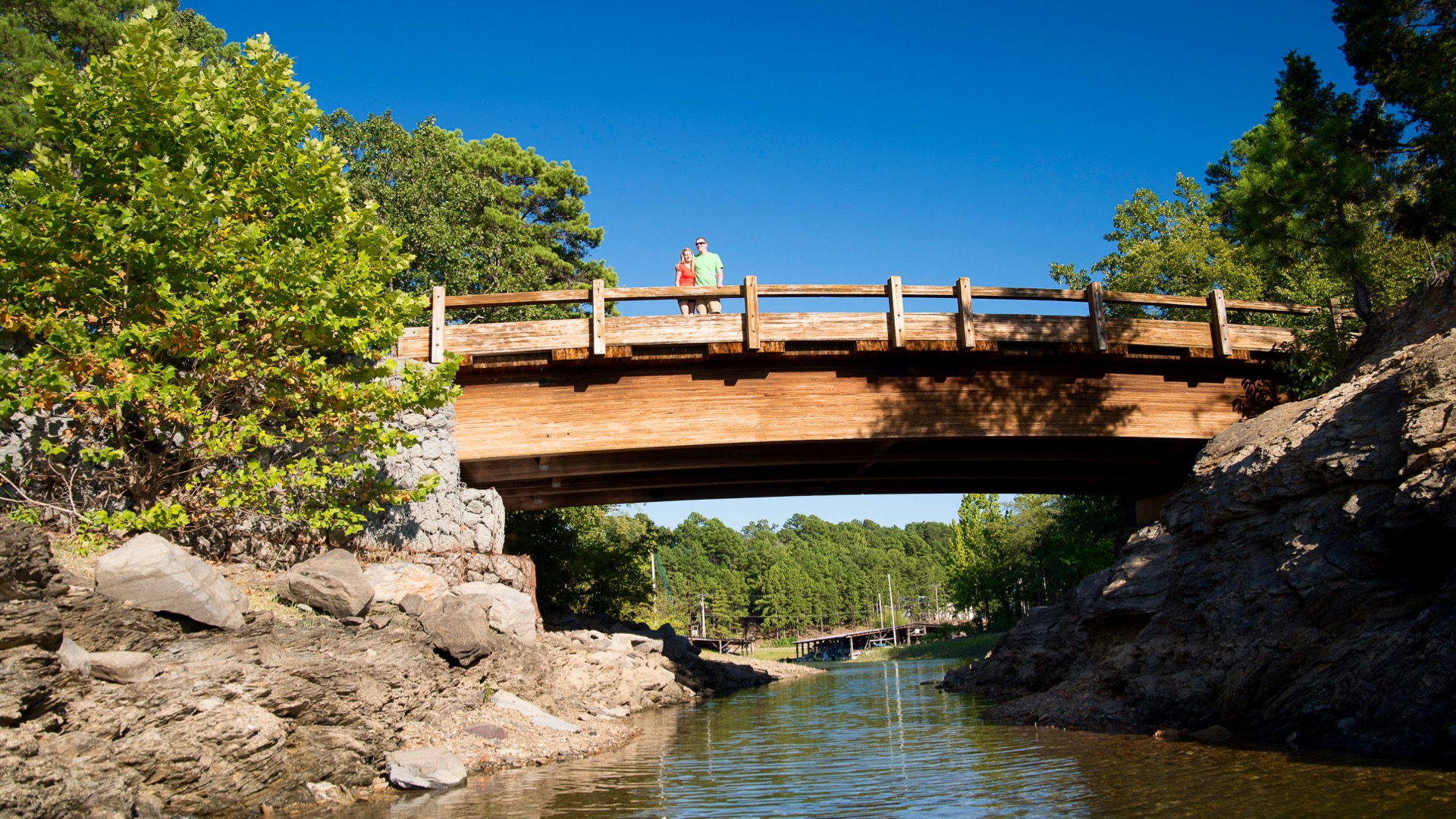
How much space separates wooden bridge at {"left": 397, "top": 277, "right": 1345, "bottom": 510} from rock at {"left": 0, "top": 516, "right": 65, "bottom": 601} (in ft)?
23.8

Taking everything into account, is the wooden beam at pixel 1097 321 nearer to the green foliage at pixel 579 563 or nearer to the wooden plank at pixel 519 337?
the wooden plank at pixel 519 337

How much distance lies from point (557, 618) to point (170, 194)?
16639mm

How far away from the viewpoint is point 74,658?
25.1 feet

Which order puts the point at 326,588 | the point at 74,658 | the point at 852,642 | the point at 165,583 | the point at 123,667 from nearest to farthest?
the point at 74,658, the point at 123,667, the point at 165,583, the point at 326,588, the point at 852,642

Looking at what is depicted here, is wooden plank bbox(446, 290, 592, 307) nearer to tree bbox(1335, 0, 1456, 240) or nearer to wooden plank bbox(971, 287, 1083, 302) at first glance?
wooden plank bbox(971, 287, 1083, 302)

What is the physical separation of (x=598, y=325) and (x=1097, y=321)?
9.02 meters

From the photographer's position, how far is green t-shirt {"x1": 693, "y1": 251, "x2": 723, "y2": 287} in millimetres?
17281

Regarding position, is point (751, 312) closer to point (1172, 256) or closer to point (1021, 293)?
point (1021, 293)

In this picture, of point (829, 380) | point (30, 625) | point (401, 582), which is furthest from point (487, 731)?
point (829, 380)

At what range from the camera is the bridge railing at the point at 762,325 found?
48.8ft

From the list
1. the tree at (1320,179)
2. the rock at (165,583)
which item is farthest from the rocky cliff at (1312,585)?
the rock at (165,583)

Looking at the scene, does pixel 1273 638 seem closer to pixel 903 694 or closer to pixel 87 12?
pixel 903 694

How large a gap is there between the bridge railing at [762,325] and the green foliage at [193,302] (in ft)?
5.76

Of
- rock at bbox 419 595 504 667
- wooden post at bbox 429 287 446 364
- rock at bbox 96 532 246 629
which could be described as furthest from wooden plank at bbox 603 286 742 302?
rock at bbox 96 532 246 629
